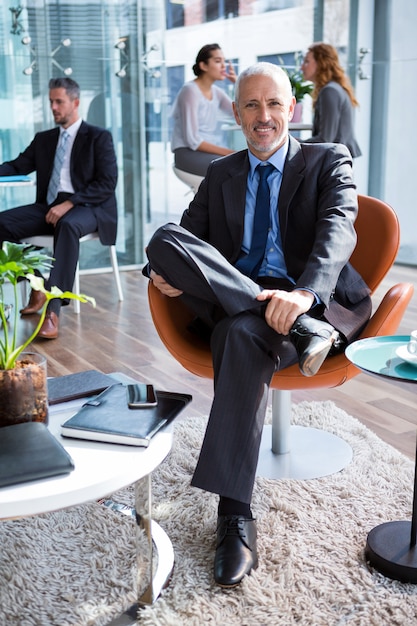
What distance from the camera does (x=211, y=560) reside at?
1766 mm

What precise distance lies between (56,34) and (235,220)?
3.70 m

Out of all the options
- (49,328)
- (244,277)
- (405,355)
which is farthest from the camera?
(49,328)

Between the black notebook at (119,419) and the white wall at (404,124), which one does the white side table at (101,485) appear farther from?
the white wall at (404,124)

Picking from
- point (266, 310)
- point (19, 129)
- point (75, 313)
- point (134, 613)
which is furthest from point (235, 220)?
point (19, 129)

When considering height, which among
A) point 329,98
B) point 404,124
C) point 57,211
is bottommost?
point 57,211

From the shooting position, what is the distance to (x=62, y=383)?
174 cm

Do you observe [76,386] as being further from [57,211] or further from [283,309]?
[57,211]

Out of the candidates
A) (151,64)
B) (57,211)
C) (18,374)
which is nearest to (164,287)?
(18,374)

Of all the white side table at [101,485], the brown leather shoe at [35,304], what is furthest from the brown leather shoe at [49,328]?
the white side table at [101,485]

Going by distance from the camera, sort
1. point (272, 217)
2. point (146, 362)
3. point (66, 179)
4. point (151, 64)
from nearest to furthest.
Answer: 1. point (272, 217)
2. point (146, 362)
3. point (66, 179)
4. point (151, 64)

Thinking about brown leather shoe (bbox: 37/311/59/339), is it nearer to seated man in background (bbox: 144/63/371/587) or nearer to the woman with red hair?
seated man in background (bbox: 144/63/371/587)

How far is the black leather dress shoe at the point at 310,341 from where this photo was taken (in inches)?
69.7

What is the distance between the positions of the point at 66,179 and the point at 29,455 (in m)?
3.50

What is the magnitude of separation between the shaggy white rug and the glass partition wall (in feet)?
12.4
